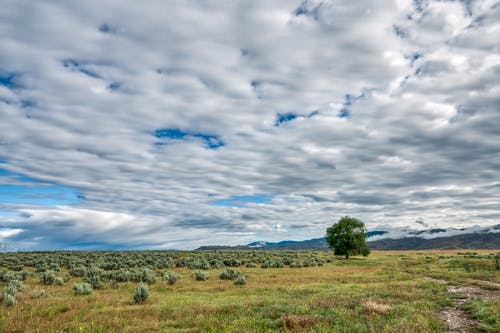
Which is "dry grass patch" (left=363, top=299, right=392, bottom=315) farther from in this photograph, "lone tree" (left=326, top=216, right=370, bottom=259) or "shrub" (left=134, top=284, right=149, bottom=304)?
"lone tree" (left=326, top=216, right=370, bottom=259)

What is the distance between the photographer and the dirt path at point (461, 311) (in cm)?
1404

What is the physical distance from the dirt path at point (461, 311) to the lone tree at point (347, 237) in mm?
50852

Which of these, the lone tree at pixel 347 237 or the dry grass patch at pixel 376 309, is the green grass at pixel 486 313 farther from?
the lone tree at pixel 347 237

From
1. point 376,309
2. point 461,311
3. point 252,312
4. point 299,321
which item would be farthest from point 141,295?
point 461,311

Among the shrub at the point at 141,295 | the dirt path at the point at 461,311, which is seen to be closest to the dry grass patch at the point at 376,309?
the dirt path at the point at 461,311

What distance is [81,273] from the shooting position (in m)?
38.2

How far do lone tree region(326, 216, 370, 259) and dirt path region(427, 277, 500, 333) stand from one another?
50.9m

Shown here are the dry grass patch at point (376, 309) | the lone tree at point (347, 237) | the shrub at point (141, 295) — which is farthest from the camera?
the lone tree at point (347, 237)

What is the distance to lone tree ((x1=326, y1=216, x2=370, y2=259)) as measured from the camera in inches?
2985

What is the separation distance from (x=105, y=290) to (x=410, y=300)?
22.2 meters

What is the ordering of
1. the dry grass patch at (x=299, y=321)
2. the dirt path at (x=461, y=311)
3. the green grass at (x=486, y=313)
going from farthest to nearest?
the dry grass patch at (x=299, y=321), the dirt path at (x=461, y=311), the green grass at (x=486, y=313)

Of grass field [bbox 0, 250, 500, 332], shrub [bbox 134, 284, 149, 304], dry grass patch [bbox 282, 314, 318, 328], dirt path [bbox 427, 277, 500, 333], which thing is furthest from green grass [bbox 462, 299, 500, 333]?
shrub [bbox 134, 284, 149, 304]

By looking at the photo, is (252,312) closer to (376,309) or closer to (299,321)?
(299,321)

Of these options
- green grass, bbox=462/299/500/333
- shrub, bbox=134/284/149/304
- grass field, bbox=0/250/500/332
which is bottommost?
green grass, bbox=462/299/500/333
